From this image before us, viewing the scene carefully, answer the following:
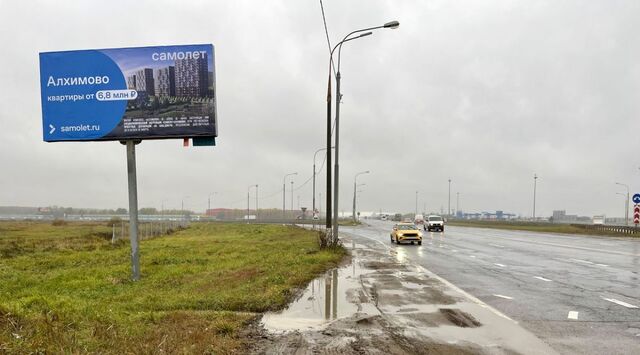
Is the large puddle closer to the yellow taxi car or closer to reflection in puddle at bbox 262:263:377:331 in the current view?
reflection in puddle at bbox 262:263:377:331

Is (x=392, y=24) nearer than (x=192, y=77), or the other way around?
(x=192, y=77)

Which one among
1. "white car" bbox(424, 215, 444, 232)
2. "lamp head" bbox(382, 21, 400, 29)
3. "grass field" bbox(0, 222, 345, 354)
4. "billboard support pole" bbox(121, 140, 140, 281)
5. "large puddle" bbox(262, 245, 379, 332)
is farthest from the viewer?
"white car" bbox(424, 215, 444, 232)

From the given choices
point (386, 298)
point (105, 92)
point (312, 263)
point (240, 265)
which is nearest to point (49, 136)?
point (105, 92)

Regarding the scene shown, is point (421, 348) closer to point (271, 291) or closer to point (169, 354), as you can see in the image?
point (169, 354)

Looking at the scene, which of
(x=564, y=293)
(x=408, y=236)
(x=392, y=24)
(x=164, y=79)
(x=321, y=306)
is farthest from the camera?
(x=408, y=236)

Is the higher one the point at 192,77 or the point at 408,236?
the point at 192,77

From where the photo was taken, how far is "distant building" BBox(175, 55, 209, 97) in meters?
15.5

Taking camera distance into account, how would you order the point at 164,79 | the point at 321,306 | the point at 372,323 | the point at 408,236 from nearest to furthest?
1. the point at 372,323
2. the point at 321,306
3. the point at 164,79
4. the point at 408,236

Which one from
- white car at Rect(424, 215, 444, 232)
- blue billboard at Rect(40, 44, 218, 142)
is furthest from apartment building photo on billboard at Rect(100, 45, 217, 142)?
white car at Rect(424, 215, 444, 232)

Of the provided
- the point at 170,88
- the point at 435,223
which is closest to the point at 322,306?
the point at 170,88

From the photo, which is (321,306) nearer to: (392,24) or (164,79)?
(164,79)

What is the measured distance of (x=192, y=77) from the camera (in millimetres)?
15477

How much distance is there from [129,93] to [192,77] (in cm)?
207

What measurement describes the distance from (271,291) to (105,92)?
9043 mm
